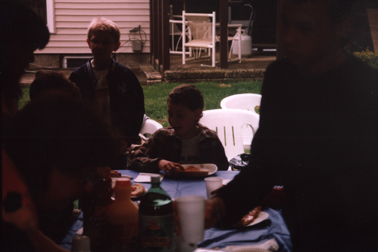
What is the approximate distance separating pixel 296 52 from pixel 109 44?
2.02ft

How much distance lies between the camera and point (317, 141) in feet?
3.57

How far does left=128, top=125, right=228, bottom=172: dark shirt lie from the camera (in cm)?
176

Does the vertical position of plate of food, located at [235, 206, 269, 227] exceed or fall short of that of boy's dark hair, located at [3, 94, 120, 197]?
it falls short

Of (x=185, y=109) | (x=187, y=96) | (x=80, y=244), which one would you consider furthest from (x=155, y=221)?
(x=185, y=109)

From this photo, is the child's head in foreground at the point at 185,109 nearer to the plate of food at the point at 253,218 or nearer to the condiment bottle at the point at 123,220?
the plate of food at the point at 253,218

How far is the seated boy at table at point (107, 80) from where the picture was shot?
1.23m

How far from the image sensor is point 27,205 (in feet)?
3.23

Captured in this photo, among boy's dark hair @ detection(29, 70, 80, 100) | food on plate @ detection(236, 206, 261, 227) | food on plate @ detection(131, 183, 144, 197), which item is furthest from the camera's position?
food on plate @ detection(131, 183, 144, 197)

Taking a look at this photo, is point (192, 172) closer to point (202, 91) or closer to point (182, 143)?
point (182, 143)

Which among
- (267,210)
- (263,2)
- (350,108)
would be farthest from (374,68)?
(267,210)

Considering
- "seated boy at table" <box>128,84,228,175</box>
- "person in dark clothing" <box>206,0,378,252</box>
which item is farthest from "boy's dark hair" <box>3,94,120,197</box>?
"seated boy at table" <box>128,84,228,175</box>

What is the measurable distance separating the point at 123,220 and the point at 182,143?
0.89 m

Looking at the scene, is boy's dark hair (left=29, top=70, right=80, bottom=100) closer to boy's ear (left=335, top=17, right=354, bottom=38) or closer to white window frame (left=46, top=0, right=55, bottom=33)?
white window frame (left=46, top=0, right=55, bottom=33)

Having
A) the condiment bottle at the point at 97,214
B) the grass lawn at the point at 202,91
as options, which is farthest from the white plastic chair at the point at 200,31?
the condiment bottle at the point at 97,214
